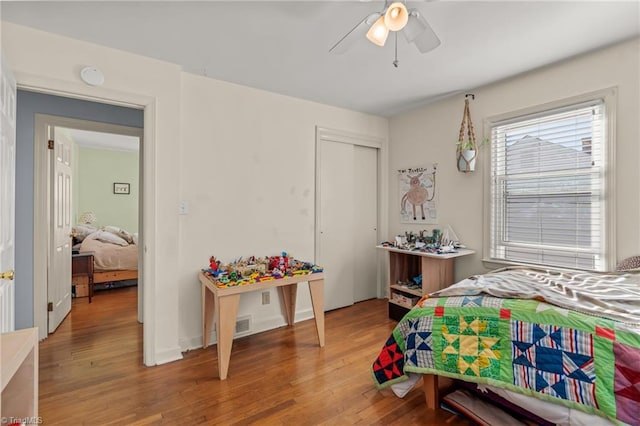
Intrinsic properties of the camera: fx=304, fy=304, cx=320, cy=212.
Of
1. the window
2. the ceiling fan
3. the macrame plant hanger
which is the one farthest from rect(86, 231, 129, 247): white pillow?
the window

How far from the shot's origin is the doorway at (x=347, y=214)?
3.58 meters

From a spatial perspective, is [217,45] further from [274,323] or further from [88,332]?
[88,332]

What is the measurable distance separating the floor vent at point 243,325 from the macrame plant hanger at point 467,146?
2.59 meters

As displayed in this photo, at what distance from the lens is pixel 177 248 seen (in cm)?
251

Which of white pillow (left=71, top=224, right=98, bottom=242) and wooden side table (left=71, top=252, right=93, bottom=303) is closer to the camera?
wooden side table (left=71, top=252, right=93, bottom=303)

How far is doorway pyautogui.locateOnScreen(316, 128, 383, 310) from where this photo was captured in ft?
11.7

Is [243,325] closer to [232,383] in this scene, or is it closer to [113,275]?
[232,383]

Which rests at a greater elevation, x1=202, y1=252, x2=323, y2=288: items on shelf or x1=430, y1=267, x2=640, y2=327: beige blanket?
x1=430, y1=267, x2=640, y2=327: beige blanket

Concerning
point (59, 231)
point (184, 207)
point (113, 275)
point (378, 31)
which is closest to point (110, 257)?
point (113, 275)

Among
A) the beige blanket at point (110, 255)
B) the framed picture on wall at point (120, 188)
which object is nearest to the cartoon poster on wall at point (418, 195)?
the beige blanket at point (110, 255)

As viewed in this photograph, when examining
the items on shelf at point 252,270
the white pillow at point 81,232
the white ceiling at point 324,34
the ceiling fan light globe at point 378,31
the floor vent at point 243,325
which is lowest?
the floor vent at point 243,325

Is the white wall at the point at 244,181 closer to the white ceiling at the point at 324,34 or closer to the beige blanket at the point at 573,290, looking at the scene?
the white ceiling at the point at 324,34

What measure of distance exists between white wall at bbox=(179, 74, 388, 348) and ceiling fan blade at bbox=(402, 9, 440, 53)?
5.62 ft

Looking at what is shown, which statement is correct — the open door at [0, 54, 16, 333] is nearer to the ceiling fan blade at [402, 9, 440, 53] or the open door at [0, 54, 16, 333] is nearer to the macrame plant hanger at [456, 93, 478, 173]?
the ceiling fan blade at [402, 9, 440, 53]
